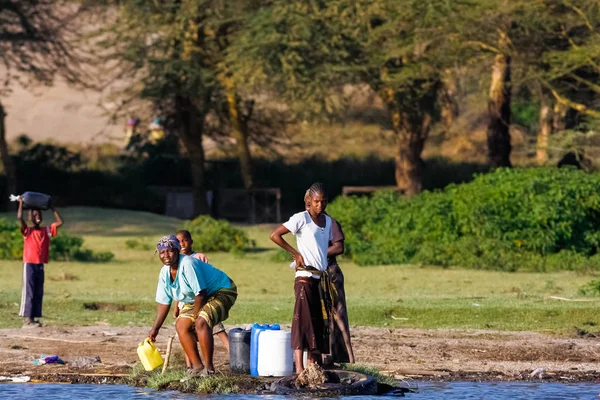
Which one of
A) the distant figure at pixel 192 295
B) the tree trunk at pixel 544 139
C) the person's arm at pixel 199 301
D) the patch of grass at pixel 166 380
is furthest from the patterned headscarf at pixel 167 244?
the tree trunk at pixel 544 139

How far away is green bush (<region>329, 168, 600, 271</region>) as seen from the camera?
23047mm

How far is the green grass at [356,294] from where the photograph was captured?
15.8 meters

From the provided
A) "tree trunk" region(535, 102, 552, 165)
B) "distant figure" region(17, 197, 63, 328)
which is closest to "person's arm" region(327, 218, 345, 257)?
"distant figure" region(17, 197, 63, 328)

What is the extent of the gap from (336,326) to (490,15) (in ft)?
68.6

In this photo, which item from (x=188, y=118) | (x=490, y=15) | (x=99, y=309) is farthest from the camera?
(x=188, y=118)

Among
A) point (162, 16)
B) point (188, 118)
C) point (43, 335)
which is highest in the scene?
point (162, 16)

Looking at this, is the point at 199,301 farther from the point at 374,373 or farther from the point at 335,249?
the point at 374,373

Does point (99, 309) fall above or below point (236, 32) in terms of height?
below

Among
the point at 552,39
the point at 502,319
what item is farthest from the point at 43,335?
the point at 552,39

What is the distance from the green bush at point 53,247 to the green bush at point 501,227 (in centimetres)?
527

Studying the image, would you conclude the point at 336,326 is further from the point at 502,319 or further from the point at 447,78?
the point at 447,78

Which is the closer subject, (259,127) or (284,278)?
(284,278)

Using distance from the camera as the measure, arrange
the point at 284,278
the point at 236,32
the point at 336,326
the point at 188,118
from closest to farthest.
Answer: the point at 336,326 < the point at 284,278 < the point at 236,32 < the point at 188,118

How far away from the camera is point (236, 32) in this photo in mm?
36500
